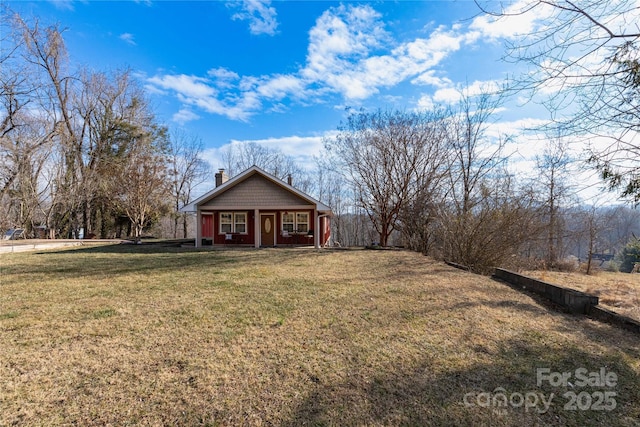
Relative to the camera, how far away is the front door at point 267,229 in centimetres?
1648

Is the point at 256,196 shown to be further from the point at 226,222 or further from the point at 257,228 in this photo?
the point at 226,222

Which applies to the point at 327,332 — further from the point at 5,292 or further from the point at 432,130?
the point at 432,130

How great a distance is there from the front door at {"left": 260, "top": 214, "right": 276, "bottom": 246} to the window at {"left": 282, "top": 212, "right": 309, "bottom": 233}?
63 centimetres

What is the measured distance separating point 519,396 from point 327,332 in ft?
7.03

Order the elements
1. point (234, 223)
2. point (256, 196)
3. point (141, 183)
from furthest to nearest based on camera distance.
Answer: point (141, 183), point (234, 223), point (256, 196)

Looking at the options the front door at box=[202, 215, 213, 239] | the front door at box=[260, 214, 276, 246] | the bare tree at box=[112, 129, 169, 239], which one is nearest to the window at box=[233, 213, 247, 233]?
the front door at box=[260, 214, 276, 246]

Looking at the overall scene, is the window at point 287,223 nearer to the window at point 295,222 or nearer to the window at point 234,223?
the window at point 295,222

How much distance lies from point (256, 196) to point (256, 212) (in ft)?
2.79

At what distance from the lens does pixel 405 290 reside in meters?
6.18

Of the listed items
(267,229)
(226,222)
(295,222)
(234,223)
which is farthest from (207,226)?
(295,222)

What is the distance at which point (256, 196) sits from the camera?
14.9 meters

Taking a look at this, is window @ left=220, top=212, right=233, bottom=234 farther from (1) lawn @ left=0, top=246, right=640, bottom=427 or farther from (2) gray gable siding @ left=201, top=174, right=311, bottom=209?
(1) lawn @ left=0, top=246, right=640, bottom=427

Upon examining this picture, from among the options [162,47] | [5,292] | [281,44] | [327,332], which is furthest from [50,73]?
[327,332]

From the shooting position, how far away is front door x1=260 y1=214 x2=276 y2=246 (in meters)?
16.5
